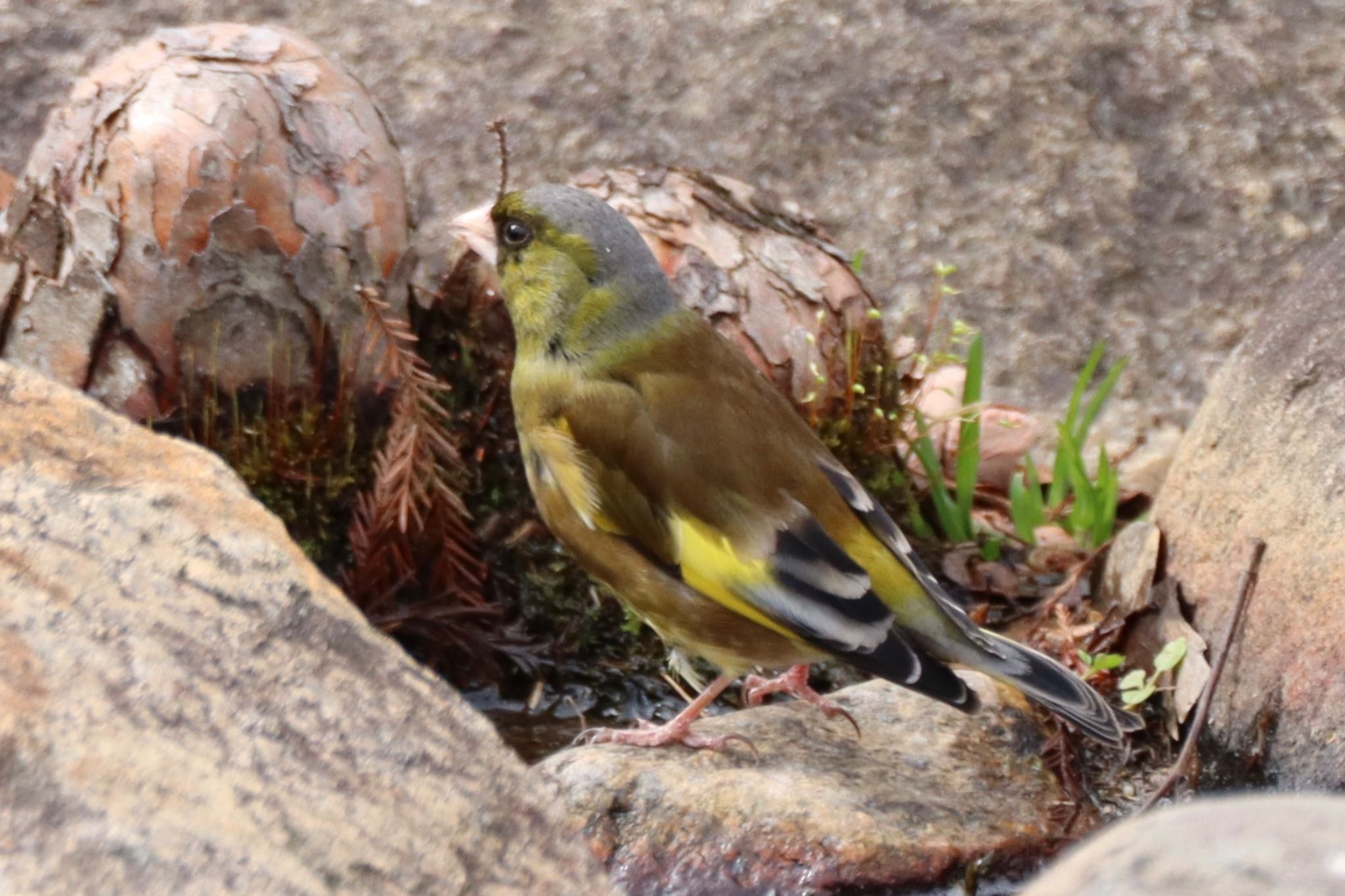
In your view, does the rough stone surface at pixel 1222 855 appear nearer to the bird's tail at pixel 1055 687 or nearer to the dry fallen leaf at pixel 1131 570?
the bird's tail at pixel 1055 687

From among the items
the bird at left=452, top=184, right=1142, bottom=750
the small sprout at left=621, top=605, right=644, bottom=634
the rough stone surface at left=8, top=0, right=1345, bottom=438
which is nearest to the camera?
the bird at left=452, top=184, right=1142, bottom=750

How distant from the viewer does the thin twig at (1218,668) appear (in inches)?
105

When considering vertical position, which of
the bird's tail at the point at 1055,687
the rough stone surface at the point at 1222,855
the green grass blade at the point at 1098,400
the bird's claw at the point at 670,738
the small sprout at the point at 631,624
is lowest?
the small sprout at the point at 631,624

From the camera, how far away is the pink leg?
2.87m

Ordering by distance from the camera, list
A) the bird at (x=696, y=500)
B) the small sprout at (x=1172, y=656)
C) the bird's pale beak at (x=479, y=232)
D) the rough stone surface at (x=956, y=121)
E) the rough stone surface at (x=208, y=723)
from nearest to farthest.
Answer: the rough stone surface at (x=208, y=723)
the bird at (x=696, y=500)
the small sprout at (x=1172, y=656)
the bird's pale beak at (x=479, y=232)
the rough stone surface at (x=956, y=121)

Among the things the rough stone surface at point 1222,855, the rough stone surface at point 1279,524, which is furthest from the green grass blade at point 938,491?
the rough stone surface at point 1222,855

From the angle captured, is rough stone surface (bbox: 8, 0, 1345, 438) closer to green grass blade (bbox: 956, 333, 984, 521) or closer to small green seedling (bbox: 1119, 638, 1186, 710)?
green grass blade (bbox: 956, 333, 984, 521)

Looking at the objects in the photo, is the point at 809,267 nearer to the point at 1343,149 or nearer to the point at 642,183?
the point at 642,183

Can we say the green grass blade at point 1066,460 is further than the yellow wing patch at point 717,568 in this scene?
Yes

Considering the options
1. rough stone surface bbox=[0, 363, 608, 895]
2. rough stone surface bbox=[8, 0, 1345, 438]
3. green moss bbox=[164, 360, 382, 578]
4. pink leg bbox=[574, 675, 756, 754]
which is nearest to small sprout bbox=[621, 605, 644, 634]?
pink leg bbox=[574, 675, 756, 754]

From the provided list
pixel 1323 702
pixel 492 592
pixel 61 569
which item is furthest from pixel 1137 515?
pixel 61 569

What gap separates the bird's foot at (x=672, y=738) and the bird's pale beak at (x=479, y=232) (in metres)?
1.03

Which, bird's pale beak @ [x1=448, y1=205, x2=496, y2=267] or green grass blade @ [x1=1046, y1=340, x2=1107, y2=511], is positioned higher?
bird's pale beak @ [x1=448, y1=205, x2=496, y2=267]

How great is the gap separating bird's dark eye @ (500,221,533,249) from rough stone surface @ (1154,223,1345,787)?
144cm
